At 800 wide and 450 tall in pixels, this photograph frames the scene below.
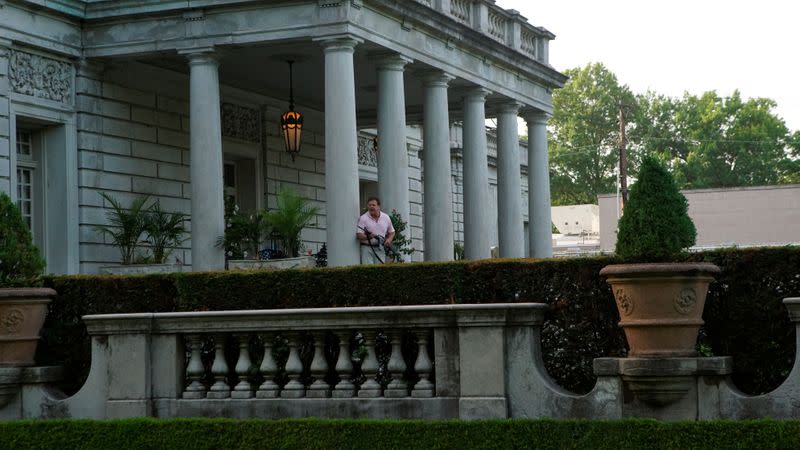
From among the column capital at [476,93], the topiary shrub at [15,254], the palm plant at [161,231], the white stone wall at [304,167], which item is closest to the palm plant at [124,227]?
the palm plant at [161,231]

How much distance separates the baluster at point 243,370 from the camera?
1163 centimetres

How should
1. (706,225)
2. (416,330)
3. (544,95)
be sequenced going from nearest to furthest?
(416,330) < (544,95) < (706,225)

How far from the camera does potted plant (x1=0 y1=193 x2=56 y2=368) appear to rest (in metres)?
12.5

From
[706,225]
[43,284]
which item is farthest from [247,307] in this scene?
[706,225]

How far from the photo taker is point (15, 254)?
12.9m

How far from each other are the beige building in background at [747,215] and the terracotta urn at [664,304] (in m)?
44.3

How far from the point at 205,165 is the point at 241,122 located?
22.5ft

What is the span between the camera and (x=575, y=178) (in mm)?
104312

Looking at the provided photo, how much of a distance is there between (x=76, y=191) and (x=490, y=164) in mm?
25296

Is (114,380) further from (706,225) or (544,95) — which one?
(706,225)

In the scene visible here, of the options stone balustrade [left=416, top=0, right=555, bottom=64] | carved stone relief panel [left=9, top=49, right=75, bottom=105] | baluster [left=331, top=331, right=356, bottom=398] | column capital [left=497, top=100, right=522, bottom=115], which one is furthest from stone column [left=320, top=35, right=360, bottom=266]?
baluster [left=331, top=331, right=356, bottom=398]

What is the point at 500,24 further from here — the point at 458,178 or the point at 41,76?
the point at 458,178

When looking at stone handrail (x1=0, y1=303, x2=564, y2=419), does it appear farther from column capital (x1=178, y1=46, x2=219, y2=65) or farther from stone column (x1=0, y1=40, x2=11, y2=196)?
column capital (x1=178, y1=46, x2=219, y2=65)

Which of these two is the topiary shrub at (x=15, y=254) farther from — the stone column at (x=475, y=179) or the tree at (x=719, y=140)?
the tree at (x=719, y=140)
